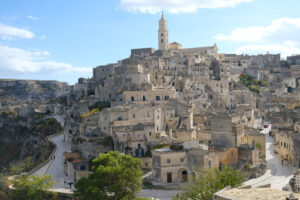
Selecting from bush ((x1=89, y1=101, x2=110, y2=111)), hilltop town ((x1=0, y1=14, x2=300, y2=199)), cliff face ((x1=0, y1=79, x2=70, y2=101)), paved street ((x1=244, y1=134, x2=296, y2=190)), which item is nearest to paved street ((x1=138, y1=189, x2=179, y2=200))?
hilltop town ((x1=0, y1=14, x2=300, y2=199))

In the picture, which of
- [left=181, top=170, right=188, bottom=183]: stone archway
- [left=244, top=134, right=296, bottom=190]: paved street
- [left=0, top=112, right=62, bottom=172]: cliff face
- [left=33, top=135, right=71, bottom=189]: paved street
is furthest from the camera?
[left=0, top=112, right=62, bottom=172]: cliff face

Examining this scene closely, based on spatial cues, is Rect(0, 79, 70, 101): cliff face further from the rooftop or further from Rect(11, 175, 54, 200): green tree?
the rooftop

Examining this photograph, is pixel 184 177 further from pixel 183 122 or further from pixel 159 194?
pixel 183 122

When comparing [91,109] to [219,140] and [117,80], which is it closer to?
[117,80]

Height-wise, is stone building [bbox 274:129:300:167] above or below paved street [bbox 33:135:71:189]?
above

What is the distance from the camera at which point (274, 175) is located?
39781mm

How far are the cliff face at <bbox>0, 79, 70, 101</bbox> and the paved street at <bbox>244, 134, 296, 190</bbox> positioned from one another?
116557 millimetres

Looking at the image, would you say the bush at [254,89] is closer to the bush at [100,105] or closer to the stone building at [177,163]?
the bush at [100,105]

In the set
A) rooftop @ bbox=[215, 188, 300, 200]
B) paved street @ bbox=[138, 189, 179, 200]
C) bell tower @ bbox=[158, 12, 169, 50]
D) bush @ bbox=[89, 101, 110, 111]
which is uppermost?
bell tower @ bbox=[158, 12, 169, 50]

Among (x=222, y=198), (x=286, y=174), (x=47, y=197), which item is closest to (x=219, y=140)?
(x=286, y=174)

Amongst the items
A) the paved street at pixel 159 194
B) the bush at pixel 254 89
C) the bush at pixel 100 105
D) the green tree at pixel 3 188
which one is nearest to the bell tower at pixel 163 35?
the bush at pixel 254 89

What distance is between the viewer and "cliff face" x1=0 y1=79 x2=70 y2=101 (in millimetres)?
152400

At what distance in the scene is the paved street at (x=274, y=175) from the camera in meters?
35.8

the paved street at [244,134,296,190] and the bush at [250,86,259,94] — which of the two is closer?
the paved street at [244,134,296,190]
